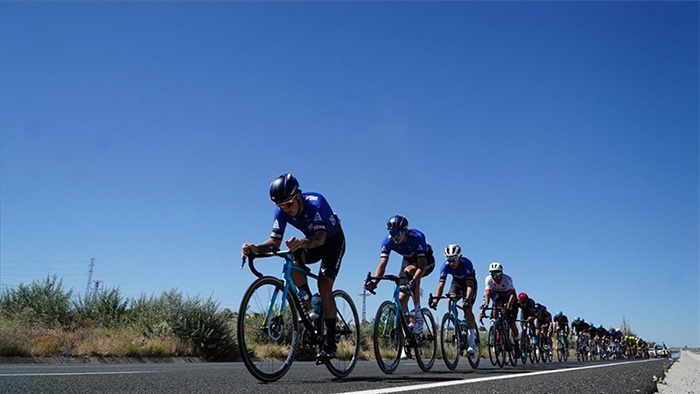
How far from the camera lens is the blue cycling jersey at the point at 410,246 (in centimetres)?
984

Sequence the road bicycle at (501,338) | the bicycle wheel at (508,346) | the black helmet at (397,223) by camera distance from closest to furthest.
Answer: the black helmet at (397,223), the road bicycle at (501,338), the bicycle wheel at (508,346)

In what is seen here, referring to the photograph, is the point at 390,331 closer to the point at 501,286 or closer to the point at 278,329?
the point at 278,329

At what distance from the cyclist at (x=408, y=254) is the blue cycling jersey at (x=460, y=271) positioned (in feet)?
6.87

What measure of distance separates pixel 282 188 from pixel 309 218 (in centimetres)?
54

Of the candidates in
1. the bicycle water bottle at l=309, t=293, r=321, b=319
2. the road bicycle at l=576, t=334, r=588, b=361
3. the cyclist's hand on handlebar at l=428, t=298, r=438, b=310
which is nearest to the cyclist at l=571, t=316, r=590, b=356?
the road bicycle at l=576, t=334, r=588, b=361

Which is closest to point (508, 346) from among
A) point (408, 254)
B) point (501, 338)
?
point (501, 338)

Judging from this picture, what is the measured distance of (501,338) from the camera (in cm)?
1414

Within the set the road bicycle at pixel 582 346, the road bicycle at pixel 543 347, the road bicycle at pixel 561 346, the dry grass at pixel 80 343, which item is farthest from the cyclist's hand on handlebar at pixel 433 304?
the road bicycle at pixel 582 346

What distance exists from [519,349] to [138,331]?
32.2ft

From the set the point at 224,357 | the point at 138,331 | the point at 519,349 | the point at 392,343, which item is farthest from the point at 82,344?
the point at 519,349

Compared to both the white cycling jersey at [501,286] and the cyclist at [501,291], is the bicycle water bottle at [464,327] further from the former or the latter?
the white cycling jersey at [501,286]

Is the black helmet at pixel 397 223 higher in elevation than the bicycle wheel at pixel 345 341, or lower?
higher

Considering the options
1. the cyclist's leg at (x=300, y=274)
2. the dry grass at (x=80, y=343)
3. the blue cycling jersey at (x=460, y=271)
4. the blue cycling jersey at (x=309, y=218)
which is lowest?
the dry grass at (x=80, y=343)

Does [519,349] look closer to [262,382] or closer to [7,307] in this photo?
[262,382]
